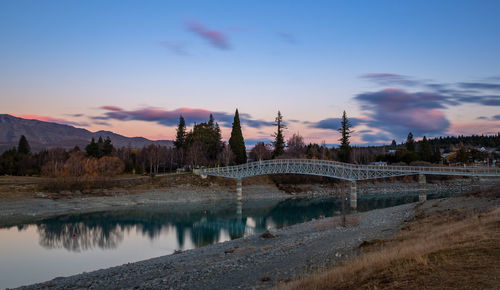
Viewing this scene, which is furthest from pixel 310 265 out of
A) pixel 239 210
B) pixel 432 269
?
pixel 239 210

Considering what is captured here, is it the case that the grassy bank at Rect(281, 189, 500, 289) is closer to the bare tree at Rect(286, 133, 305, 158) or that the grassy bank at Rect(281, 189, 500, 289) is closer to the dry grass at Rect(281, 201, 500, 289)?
the dry grass at Rect(281, 201, 500, 289)

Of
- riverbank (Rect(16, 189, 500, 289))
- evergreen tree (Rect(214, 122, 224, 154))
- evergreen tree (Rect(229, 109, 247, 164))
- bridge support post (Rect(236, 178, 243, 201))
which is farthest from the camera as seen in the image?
evergreen tree (Rect(214, 122, 224, 154))

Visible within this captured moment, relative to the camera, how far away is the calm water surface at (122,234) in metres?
28.1

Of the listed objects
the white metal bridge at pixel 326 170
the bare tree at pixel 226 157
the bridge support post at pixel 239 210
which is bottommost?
the bridge support post at pixel 239 210

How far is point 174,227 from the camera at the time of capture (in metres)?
44.9

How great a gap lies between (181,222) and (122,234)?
31.6 ft

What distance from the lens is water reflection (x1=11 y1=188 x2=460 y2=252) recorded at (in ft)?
122

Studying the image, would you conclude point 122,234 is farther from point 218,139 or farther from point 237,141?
point 218,139

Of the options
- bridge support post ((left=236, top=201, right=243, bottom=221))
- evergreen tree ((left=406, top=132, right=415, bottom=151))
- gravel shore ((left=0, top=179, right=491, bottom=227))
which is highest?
evergreen tree ((left=406, top=132, right=415, bottom=151))

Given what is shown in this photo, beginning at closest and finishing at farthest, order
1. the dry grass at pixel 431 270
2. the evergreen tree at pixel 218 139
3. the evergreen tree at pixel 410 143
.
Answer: the dry grass at pixel 431 270 < the evergreen tree at pixel 218 139 < the evergreen tree at pixel 410 143

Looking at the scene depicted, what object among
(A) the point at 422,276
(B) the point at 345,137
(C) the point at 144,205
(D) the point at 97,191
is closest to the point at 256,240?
(A) the point at 422,276

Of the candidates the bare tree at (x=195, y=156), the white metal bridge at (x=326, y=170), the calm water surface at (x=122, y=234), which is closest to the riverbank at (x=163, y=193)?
the white metal bridge at (x=326, y=170)

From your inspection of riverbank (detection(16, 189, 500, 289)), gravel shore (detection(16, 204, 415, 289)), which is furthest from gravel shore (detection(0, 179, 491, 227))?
riverbank (detection(16, 189, 500, 289))

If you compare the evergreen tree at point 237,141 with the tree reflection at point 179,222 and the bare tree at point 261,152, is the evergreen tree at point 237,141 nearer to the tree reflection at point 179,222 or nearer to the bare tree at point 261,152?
the bare tree at point 261,152
